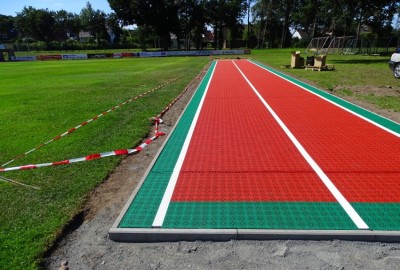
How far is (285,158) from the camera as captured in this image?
21.1ft

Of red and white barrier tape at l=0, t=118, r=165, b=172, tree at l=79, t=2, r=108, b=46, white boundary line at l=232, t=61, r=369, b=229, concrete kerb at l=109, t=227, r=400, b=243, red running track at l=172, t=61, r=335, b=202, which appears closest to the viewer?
concrete kerb at l=109, t=227, r=400, b=243

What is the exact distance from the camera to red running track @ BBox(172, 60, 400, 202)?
5.03 meters

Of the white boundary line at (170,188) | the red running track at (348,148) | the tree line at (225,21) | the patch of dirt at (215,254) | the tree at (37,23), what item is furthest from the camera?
the tree at (37,23)

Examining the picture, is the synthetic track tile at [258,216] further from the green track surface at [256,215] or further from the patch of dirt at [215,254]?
the patch of dirt at [215,254]

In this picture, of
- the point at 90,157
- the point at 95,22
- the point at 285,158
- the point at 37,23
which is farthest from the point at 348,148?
the point at 37,23

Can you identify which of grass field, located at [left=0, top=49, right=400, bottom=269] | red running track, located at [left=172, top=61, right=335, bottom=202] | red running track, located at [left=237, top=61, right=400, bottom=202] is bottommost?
grass field, located at [left=0, top=49, right=400, bottom=269]

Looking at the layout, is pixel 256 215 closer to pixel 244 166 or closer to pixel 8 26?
pixel 244 166

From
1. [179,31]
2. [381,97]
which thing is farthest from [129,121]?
[179,31]

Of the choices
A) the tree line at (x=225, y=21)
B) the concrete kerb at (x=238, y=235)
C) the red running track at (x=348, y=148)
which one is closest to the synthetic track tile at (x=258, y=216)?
the concrete kerb at (x=238, y=235)

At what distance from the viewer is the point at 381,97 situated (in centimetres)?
1280

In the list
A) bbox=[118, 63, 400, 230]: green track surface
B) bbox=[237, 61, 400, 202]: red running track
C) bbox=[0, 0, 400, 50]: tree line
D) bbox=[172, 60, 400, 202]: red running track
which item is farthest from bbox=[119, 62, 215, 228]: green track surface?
bbox=[0, 0, 400, 50]: tree line

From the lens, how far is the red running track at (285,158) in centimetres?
503

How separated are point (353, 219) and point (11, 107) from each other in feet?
42.3

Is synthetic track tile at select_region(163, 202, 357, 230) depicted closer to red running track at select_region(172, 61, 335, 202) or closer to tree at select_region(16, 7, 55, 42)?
red running track at select_region(172, 61, 335, 202)
